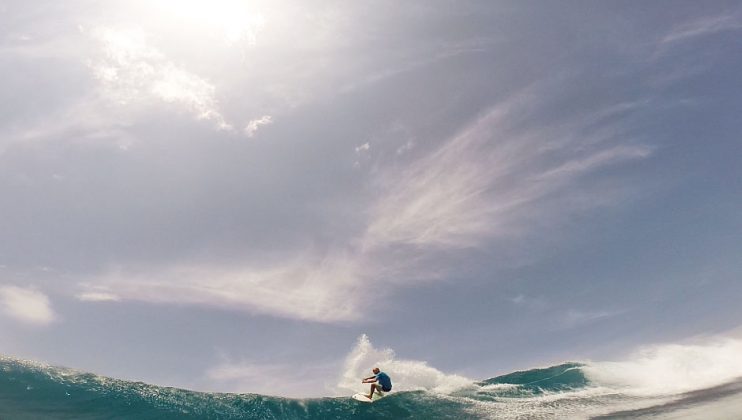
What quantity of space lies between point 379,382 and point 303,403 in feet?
19.4

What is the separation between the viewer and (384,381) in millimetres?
22188

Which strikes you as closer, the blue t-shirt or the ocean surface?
the ocean surface

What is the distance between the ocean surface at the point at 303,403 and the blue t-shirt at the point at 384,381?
3.50 m

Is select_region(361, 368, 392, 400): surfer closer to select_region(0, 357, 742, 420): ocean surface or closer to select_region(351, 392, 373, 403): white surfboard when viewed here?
select_region(351, 392, 373, 403): white surfboard

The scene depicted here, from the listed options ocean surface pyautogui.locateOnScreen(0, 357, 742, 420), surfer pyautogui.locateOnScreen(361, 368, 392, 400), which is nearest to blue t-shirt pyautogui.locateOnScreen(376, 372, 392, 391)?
surfer pyautogui.locateOnScreen(361, 368, 392, 400)

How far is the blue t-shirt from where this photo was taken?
2202 centimetres

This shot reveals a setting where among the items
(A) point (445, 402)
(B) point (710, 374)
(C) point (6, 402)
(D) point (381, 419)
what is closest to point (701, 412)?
(B) point (710, 374)

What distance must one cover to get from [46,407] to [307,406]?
1367 cm

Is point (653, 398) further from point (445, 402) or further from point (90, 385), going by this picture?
point (90, 385)

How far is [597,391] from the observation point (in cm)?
2838

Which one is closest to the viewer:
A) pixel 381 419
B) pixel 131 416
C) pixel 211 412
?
pixel 131 416

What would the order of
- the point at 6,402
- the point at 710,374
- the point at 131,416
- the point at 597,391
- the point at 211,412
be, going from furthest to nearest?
1. the point at 597,391
2. the point at 710,374
3. the point at 211,412
4. the point at 131,416
5. the point at 6,402

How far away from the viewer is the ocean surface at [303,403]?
2036 cm

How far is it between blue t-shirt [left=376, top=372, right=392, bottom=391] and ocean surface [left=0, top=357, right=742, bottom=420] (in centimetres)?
350
